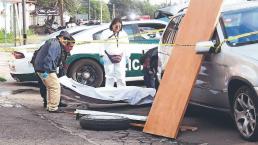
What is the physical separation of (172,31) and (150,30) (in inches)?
152

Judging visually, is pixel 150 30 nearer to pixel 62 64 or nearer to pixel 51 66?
pixel 62 64

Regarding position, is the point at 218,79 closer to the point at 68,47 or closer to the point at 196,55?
the point at 196,55

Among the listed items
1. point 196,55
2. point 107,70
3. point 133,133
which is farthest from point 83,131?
point 107,70

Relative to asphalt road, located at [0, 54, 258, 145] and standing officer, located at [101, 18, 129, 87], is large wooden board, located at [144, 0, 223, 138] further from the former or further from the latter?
standing officer, located at [101, 18, 129, 87]

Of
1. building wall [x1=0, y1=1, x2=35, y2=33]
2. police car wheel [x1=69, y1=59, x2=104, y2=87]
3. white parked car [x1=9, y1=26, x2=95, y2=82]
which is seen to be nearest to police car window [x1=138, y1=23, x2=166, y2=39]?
police car wheel [x1=69, y1=59, x2=104, y2=87]

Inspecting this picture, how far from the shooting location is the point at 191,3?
8484mm

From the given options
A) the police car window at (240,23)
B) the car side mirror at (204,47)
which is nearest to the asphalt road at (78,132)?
the car side mirror at (204,47)

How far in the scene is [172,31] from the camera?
30.7ft

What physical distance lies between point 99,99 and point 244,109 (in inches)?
128

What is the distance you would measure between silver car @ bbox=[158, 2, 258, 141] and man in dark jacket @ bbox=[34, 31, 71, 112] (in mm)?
2430

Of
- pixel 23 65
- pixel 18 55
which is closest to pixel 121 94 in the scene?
pixel 23 65

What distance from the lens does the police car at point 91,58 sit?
12.3 meters

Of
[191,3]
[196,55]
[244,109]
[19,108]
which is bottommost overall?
[19,108]

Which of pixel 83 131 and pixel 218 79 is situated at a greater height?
pixel 218 79
